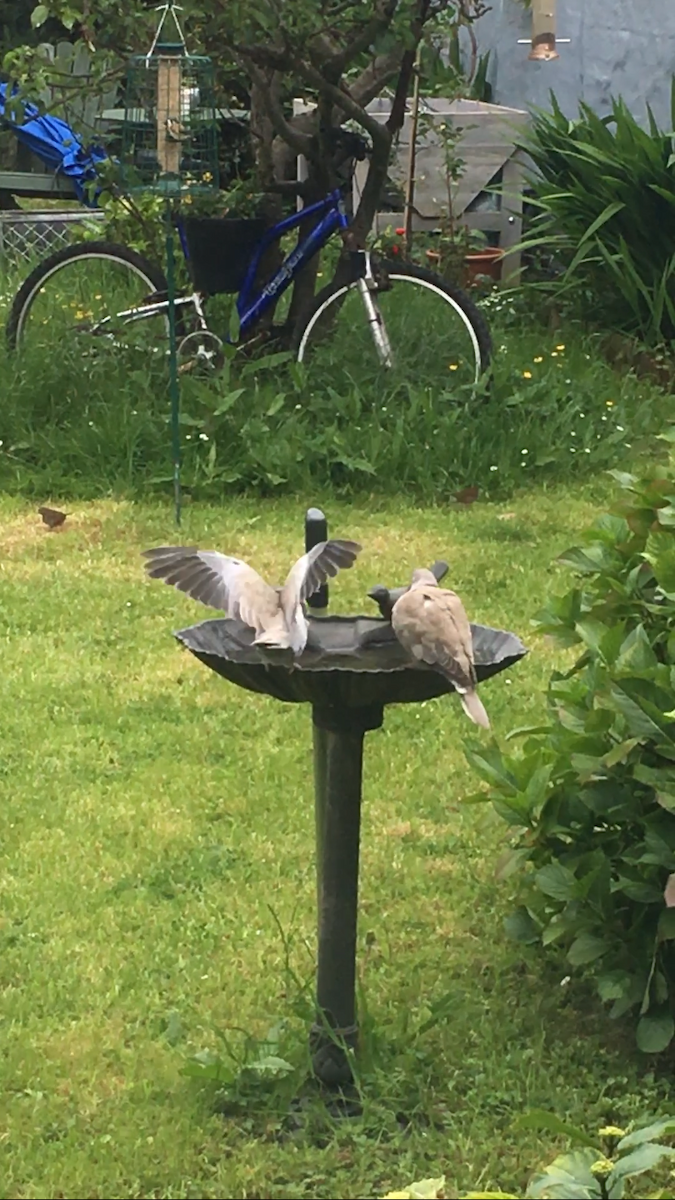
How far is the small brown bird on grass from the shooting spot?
243 inches

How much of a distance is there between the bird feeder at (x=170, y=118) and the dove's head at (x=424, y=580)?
395 cm

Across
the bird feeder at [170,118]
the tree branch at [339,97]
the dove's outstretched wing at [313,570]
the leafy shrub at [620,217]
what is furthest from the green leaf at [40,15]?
the dove's outstretched wing at [313,570]

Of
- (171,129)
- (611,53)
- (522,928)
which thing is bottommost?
(522,928)

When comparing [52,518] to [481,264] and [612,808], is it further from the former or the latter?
[481,264]

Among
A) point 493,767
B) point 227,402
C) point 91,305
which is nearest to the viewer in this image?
point 493,767

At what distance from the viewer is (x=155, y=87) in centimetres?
659

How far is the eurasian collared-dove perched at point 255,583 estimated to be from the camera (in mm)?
2482

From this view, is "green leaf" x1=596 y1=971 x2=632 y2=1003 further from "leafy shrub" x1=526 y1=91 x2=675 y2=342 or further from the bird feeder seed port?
"leafy shrub" x1=526 y1=91 x2=675 y2=342

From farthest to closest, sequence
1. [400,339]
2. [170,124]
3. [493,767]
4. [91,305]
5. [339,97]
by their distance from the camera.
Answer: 1. [91,305]
2. [400,339]
3. [339,97]
4. [170,124]
5. [493,767]

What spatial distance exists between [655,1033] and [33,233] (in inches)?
340

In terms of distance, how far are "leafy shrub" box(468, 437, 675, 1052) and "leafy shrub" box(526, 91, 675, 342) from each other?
226 inches

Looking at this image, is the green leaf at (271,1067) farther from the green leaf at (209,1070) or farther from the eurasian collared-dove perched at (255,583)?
the eurasian collared-dove perched at (255,583)

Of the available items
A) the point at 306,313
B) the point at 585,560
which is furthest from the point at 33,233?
the point at 585,560

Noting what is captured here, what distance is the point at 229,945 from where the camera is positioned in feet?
10.9
